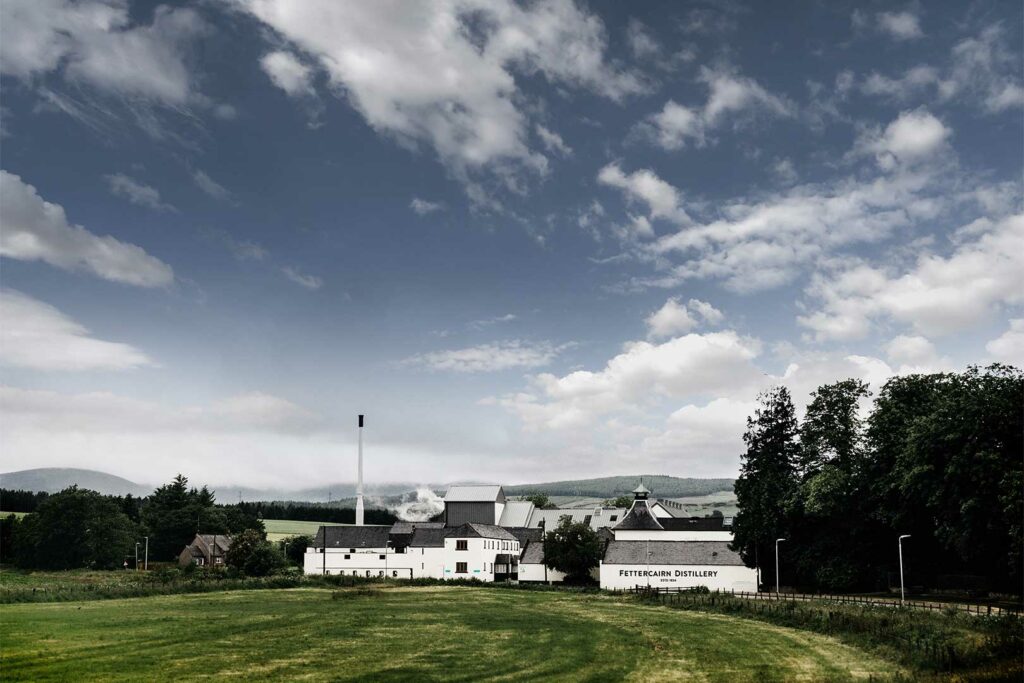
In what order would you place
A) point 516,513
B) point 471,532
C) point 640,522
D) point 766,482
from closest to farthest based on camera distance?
1. point 766,482
2. point 471,532
3. point 640,522
4. point 516,513

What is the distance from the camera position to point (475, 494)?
126 meters

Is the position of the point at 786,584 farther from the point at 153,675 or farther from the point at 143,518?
the point at 143,518

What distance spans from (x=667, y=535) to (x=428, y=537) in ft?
104

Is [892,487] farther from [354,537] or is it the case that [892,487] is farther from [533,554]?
[354,537]

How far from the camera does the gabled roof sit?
125 meters

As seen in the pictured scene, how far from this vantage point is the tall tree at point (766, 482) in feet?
246

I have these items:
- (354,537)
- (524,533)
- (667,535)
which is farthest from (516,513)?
(354,537)

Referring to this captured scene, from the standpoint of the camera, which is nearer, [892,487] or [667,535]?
[892,487]

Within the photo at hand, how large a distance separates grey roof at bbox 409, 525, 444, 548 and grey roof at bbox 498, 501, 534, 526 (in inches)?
1068

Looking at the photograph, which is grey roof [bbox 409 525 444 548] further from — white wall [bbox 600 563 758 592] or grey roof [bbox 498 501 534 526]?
grey roof [bbox 498 501 534 526]

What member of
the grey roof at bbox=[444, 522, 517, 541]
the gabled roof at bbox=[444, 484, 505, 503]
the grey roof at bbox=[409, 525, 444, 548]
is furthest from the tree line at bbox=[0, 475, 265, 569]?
the gabled roof at bbox=[444, 484, 505, 503]

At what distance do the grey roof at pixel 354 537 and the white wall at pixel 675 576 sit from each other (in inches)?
1275

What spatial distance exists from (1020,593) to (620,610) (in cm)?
2511

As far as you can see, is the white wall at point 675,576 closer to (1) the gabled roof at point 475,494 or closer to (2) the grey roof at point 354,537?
(2) the grey roof at point 354,537
